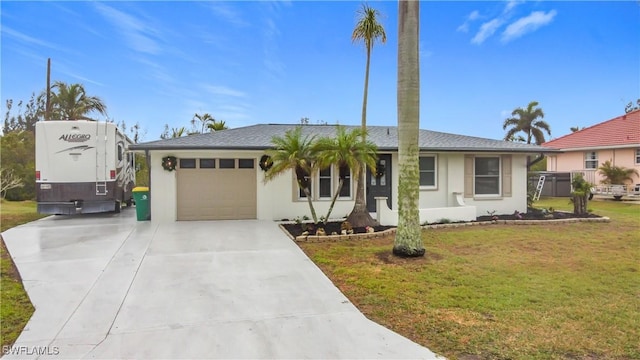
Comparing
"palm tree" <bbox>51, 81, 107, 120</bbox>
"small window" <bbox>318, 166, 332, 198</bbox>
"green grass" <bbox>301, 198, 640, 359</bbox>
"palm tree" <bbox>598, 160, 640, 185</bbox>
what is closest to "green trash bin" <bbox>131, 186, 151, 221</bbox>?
"small window" <bbox>318, 166, 332, 198</bbox>

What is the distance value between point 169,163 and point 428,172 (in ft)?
27.0

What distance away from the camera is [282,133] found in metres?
13.1

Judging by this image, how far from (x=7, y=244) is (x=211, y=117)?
54.0ft

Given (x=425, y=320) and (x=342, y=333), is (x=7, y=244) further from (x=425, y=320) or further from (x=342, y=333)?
(x=425, y=320)

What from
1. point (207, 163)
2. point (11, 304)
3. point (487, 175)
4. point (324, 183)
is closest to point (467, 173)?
point (487, 175)

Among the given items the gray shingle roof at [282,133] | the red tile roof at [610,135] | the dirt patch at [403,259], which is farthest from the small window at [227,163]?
the red tile roof at [610,135]

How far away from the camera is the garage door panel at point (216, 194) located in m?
11.2

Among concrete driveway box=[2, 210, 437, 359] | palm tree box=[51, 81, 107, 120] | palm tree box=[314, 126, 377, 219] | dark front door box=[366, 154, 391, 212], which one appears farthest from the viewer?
palm tree box=[51, 81, 107, 120]

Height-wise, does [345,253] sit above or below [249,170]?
below

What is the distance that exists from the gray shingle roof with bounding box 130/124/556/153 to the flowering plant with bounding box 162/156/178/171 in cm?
49

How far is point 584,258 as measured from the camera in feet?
22.4

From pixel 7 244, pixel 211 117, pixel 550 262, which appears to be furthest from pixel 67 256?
pixel 211 117

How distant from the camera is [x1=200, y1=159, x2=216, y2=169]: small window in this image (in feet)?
36.9

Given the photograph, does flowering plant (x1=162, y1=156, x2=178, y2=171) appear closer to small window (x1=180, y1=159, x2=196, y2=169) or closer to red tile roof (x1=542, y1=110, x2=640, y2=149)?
small window (x1=180, y1=159, x2=196, y2=169)
